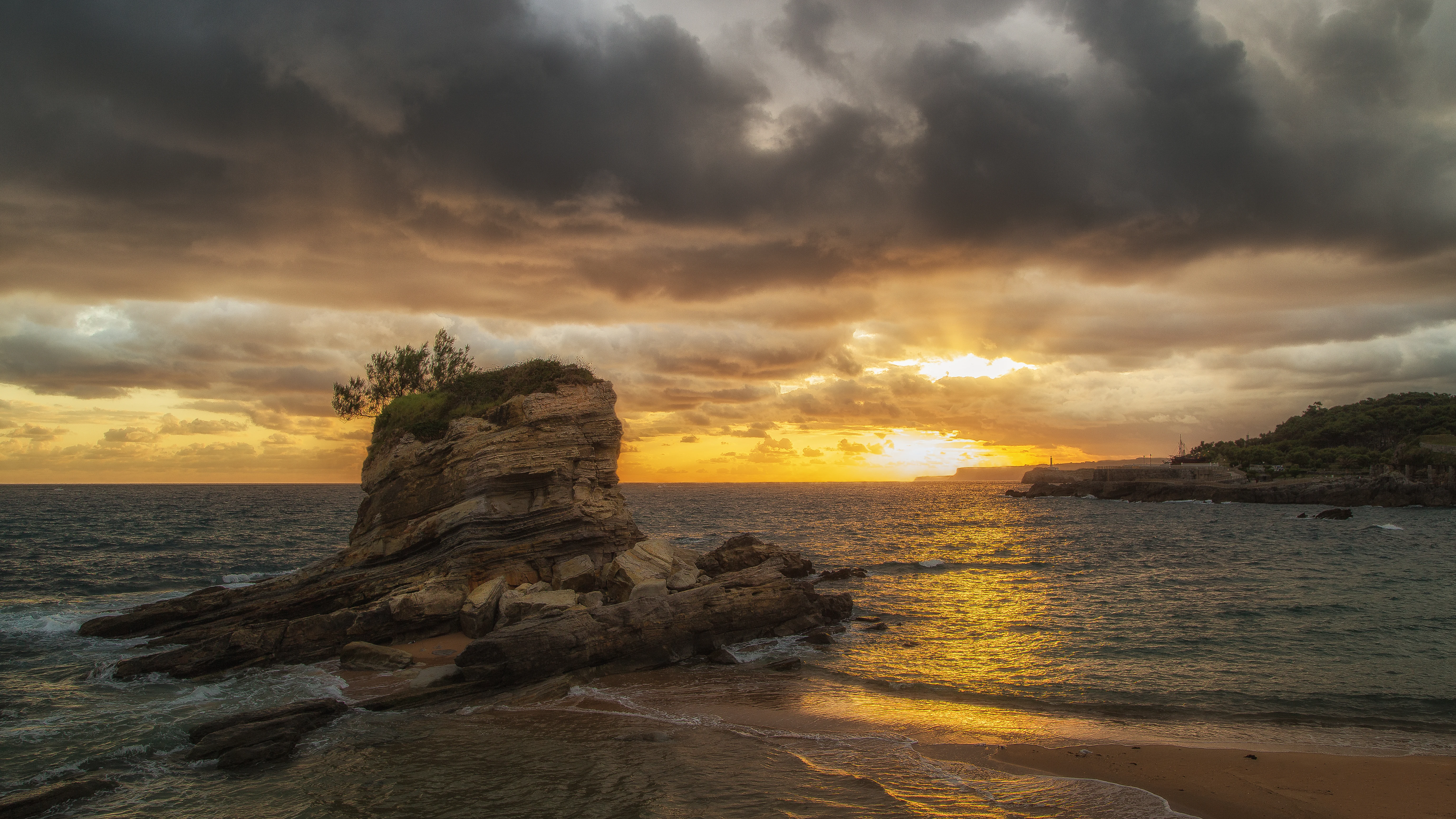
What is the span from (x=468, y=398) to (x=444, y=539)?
851cm

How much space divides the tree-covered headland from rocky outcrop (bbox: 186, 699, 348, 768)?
6032 inches

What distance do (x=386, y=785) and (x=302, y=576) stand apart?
1908 cm

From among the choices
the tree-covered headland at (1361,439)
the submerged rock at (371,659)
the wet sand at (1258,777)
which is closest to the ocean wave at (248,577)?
the submerged rock at (371,659)

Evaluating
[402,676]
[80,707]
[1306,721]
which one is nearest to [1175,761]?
[1306,721]

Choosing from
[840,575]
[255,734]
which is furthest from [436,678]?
[840,575]

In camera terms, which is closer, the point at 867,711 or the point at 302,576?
the point at 867,711

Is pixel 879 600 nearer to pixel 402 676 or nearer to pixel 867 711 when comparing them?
pixel 867 711

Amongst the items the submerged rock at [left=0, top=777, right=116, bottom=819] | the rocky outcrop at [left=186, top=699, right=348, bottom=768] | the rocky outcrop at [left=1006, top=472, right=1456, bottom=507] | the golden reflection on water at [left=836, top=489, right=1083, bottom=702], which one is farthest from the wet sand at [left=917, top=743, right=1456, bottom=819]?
the rocky outcrop at [left=1006, top=472, right=1456, bottom=507]

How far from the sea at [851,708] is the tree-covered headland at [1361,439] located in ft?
376

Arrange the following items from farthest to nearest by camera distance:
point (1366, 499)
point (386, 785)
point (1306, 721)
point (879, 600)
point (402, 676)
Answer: point (1366, 499) → point (879, 600) → point (402, 676) → point (1306, 721) → point (386, 785)

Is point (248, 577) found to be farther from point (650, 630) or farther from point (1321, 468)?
point (1321, 468)

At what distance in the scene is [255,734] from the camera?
596 inches

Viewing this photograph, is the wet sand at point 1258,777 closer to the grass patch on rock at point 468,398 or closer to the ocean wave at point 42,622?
the grass patch on rock at point 468,398

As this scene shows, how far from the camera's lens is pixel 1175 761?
46.4ft
